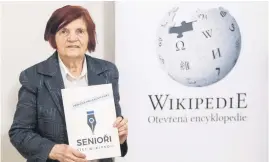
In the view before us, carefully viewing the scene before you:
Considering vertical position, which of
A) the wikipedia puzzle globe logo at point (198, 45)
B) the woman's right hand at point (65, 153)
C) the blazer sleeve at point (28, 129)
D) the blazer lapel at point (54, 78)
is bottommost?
the woman's right hand at point (65, 153)

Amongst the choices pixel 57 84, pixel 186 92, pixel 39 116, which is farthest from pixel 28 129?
pixel 186 92

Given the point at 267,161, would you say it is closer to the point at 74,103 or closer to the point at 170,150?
the point at 170,150

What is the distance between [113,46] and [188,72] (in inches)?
9.6

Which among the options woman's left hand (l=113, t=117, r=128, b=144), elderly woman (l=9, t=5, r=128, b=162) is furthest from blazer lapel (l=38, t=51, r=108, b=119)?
woman's left hand (l=113, t=117, r=128, b=144)

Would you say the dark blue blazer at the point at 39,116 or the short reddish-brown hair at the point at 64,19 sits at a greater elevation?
the short reddish-brown hair at the point at 64,19

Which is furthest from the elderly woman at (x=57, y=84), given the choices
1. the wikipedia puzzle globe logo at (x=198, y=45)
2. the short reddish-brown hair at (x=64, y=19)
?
the wikipedia puzzle globe logo at (x=198, y=45)

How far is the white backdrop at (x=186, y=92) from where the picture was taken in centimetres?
112

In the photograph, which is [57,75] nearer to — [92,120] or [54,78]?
[54,78]

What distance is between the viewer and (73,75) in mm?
1112

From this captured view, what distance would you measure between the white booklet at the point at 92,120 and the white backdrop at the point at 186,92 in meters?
0.06

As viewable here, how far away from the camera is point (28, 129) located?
Result: 42.6 inches

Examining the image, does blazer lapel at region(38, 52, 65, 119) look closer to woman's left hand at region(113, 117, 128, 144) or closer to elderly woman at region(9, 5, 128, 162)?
elderly woman at region(9, 5, 128, 162)

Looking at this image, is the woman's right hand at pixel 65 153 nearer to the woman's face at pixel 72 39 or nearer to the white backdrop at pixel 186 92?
the white backdrop at pixel 186 92

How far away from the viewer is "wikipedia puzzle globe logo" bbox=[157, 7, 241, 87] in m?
1.13
